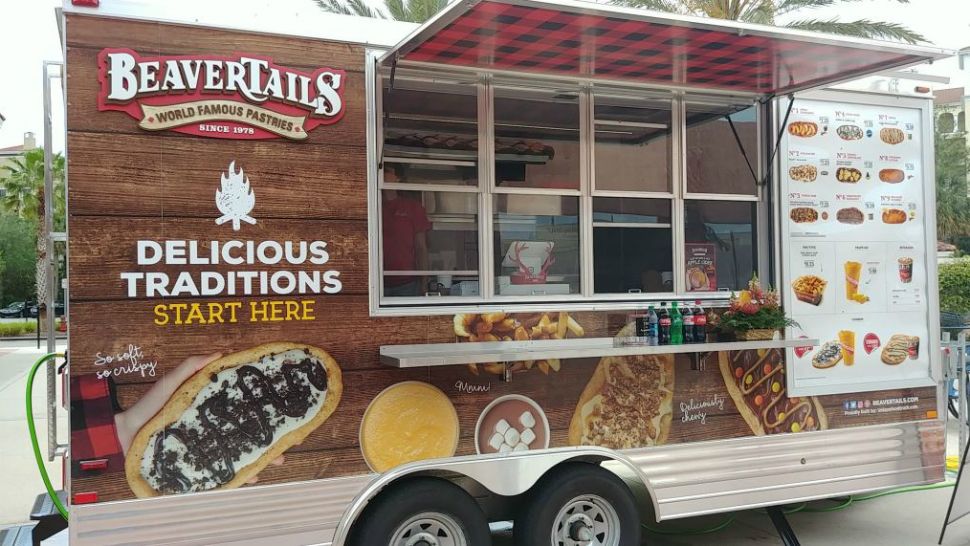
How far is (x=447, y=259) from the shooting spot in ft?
15.3

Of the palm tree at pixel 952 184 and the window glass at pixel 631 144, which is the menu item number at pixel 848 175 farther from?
the palm tree at pixel 952 184

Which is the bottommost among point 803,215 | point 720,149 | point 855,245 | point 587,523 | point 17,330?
point 17,330

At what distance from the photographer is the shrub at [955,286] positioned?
878 inches

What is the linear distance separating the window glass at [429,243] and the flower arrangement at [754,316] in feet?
5.09

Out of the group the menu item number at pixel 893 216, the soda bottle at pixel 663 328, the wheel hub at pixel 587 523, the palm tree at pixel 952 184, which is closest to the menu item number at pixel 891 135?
the menu item number at pixel 893 216

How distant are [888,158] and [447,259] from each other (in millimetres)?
3140

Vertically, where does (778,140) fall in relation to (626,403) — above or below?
above

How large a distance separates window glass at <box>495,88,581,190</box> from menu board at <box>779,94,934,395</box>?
56.3 inches

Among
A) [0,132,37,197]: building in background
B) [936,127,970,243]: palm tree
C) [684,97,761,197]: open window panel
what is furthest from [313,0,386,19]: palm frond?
[0,132,37,197]: building in background

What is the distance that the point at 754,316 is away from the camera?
5.00 meters

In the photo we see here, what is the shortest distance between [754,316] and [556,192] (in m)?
1.37

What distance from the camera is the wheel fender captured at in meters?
4.11

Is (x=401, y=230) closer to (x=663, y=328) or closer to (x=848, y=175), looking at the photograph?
(x=663, y=328)

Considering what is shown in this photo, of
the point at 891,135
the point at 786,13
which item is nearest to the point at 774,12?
the point at 786,13
